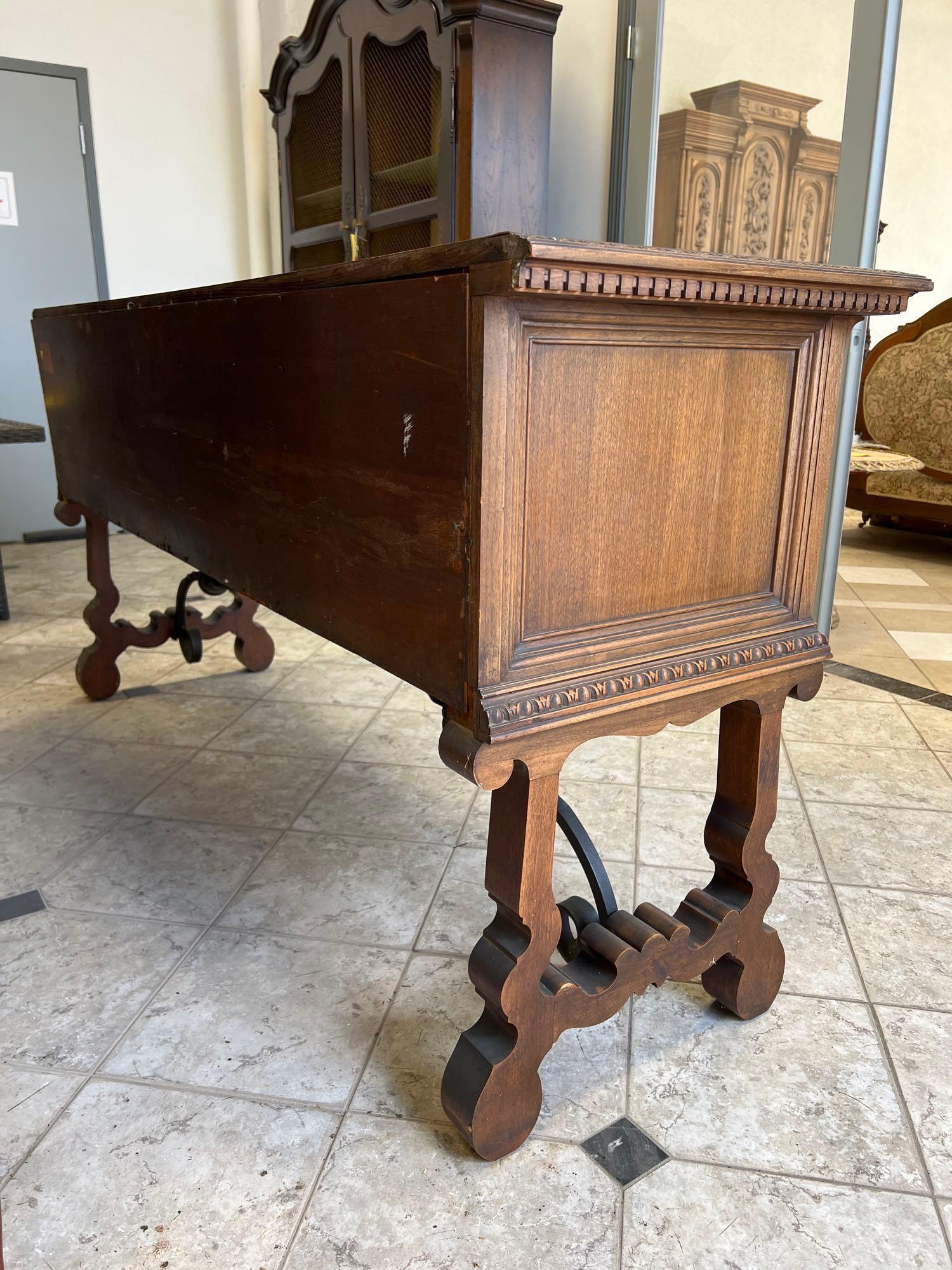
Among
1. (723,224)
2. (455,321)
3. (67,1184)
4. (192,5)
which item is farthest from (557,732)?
(192,5)

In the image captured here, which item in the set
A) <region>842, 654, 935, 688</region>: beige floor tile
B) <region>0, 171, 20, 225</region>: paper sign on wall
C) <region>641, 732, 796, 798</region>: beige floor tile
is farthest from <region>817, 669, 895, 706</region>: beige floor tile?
<region>0, 171, 20, 225</region>: paper sign on wall

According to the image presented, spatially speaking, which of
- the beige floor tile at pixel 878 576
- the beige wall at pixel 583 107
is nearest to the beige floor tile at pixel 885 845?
the beige floor tile at pixel 878 576

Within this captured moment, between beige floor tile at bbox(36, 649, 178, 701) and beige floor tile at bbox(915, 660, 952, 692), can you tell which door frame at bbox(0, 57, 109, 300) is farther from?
beige floor tile at bbox(915, 660, 952, 692)

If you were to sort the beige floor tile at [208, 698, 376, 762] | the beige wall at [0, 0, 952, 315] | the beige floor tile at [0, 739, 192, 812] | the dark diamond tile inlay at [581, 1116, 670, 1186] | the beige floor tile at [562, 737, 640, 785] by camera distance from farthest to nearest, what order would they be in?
the beige wall at [0, 0, 952, 315] → the beige floor tile at [208, 698, 376, 762] → the beige floor tile at [562, 737, 640, 785] → the beige floor tile at [0, 739, 192, 812] → the dark diamond tile inlay at [581, 1116, 670, 1186]

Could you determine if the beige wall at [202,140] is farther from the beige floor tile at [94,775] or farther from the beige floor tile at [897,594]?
the beige floor tile at [94,775]

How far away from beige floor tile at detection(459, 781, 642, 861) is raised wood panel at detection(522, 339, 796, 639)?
2.70ft

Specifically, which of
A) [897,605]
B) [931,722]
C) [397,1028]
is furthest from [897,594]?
[397,1028]

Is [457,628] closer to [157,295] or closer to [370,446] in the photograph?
[370,446]

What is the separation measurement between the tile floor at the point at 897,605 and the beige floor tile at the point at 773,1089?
5.78ft

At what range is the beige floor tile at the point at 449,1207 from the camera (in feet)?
3.17

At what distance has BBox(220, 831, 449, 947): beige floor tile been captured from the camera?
1562 millimetres

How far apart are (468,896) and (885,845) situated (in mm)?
840

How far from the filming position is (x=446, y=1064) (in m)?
1.24

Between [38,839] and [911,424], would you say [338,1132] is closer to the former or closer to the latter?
[38,839]
